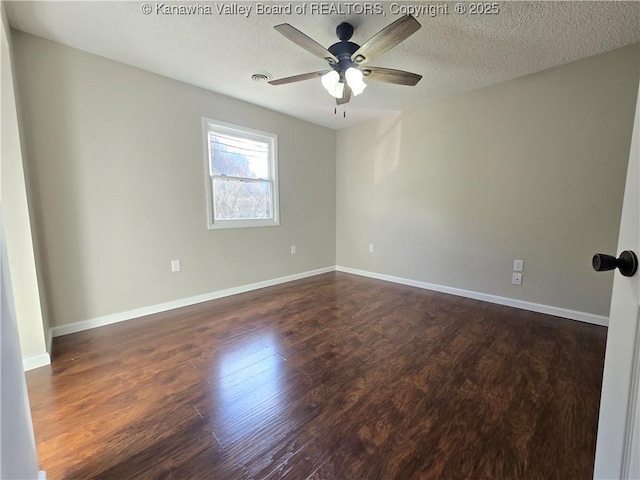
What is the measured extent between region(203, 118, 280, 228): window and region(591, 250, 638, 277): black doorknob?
3150 millimetres

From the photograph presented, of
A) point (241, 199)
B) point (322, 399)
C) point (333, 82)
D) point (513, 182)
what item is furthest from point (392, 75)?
point (322, 399)

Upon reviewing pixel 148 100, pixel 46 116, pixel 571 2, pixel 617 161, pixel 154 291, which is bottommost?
pixel 154 291

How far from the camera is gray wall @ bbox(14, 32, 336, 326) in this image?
2.13 m

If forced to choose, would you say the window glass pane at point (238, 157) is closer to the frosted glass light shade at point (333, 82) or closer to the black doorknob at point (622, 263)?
the frosted glass light shade at point (333, 82)

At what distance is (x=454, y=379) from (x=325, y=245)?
3045 millimetres

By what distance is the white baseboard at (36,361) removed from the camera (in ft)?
5.80

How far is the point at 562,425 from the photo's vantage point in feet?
4.34

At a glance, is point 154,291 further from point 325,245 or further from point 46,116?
point 325,245

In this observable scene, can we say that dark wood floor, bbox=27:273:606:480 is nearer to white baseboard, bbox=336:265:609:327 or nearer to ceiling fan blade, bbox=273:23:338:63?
white baseboard, bbox=336:265:609:327

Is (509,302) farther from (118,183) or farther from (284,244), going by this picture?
(118,183)

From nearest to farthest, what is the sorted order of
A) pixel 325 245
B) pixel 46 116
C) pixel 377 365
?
pixel 377 365 < pixel 46 116 < pixel 325 245

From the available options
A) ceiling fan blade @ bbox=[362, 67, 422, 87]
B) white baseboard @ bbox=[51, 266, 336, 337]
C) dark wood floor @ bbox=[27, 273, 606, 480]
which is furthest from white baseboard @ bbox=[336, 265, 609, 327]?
ceiling fan blade @ bbox=[362, 67, 422, 87]

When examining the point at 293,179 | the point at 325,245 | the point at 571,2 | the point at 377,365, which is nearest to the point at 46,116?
the point at 293,179

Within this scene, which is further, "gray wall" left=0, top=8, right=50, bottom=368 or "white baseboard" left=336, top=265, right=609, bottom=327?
"white baseboard" left=336, top=265, right=609, bottom=327
